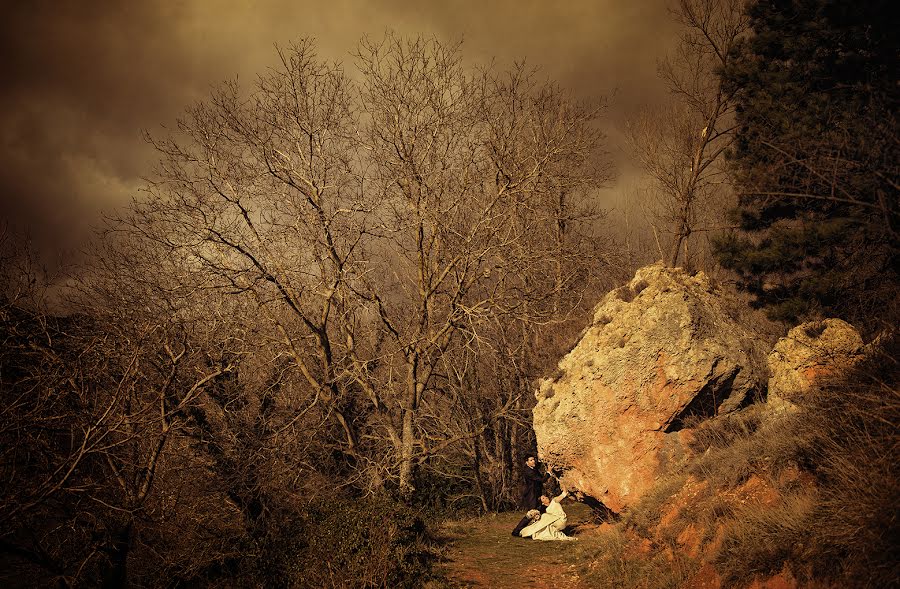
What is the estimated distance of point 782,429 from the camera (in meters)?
6.61

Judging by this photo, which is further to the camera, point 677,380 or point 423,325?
point 423,325

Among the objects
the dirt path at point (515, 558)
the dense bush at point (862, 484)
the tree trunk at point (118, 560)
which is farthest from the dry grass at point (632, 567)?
the tree trunk at point (118, 560)

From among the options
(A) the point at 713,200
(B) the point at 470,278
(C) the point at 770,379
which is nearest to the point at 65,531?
(B) the point at 470,278

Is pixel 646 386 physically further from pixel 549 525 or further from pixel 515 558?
pixel 515 558

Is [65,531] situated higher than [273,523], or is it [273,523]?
[65,531]

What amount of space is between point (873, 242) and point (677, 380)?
4365mm

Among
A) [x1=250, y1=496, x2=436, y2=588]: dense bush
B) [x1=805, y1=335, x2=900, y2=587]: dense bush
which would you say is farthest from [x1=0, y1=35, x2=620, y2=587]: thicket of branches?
[x1=805, y1=335, x2=900, y2=587]: dense bush

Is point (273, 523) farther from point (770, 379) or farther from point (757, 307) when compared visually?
point (757, 307)

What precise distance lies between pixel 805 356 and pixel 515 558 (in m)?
6.57

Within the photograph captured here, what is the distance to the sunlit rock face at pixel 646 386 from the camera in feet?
30.8

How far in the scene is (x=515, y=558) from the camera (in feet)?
30.7

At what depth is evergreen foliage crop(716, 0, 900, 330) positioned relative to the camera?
9.38 metres

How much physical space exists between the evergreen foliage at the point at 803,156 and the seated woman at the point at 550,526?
22.2 feet

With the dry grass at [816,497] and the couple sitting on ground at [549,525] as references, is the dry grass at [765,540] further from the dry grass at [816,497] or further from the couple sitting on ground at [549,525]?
the couple sitting on ground at [549,525]
